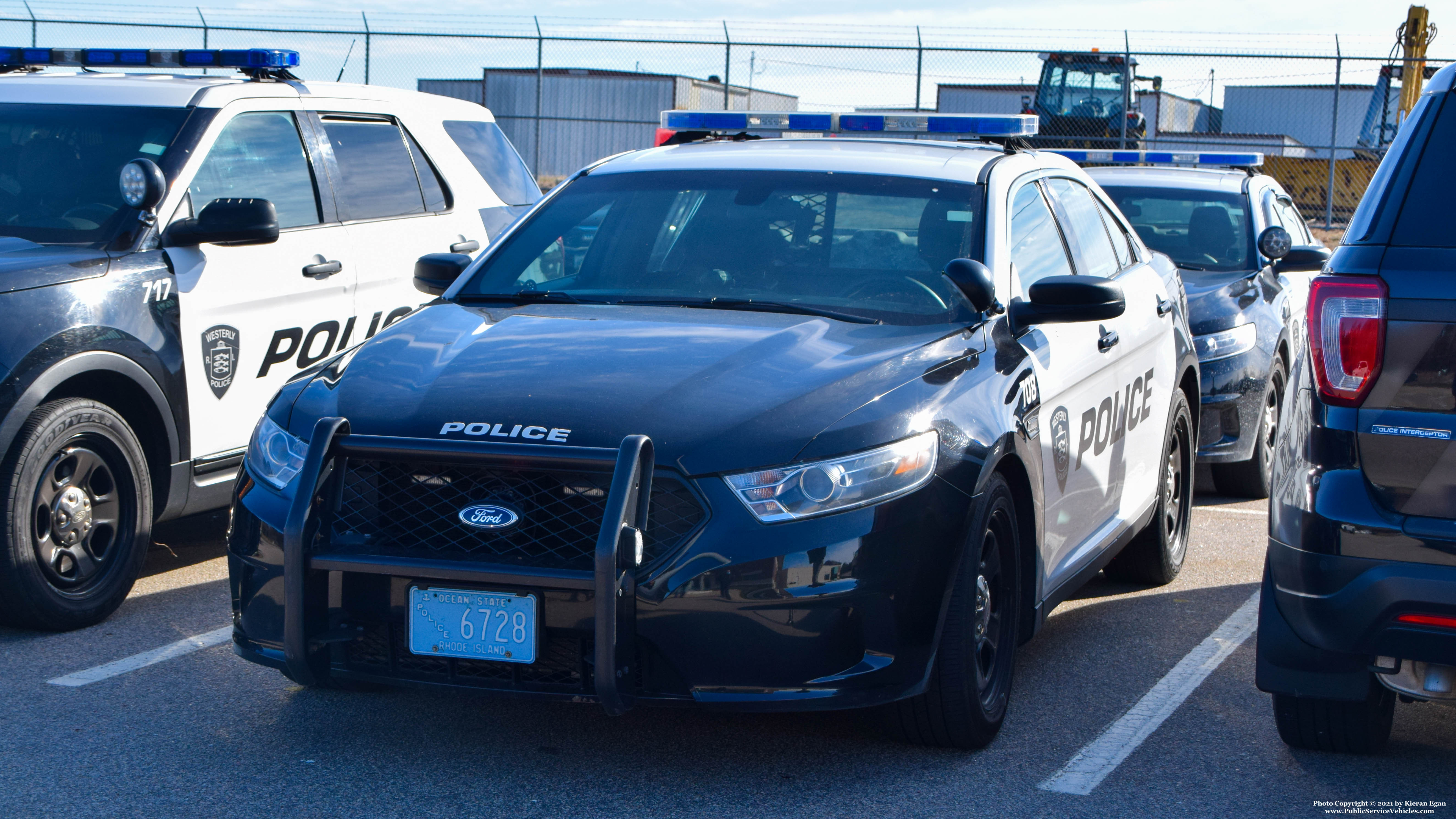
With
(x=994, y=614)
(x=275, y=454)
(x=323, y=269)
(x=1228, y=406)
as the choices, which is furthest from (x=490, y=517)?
(x=1228, y=406)

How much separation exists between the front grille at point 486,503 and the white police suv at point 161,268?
1831 millimetres

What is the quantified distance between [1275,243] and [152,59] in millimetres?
5589

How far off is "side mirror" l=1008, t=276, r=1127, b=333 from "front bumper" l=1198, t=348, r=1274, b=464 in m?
3.54

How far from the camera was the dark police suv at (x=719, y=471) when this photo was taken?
3314mm

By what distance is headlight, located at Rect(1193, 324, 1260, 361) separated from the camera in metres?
7.52

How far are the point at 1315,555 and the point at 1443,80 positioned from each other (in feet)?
3.72

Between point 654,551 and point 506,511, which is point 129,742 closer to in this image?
point 506,511

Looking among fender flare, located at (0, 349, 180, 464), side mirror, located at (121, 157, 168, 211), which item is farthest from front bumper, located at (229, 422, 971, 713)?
side mirror, located at (121, 157, 168, 211)

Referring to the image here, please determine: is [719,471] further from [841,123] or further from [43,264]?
[841,123]

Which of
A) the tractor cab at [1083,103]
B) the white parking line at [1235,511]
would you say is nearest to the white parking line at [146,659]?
the white parking line at [1235,511]

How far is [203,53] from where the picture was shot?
6.39 meters

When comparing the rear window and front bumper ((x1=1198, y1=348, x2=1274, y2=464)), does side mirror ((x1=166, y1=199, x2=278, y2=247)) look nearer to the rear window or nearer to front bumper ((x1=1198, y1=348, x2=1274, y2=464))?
the rear window

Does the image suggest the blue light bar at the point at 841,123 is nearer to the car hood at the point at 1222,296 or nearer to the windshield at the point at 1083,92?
the car hood at the point at 1222,296

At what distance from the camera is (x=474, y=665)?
3445 mm
